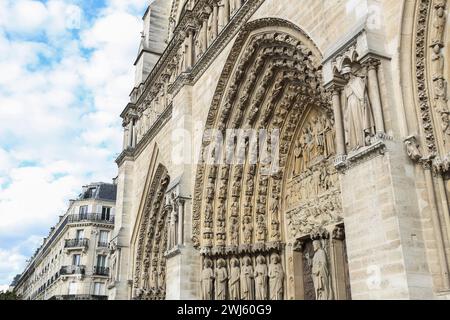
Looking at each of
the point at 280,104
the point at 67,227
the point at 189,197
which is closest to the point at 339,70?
the point at 280,104

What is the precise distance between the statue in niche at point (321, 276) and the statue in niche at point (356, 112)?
3211mm

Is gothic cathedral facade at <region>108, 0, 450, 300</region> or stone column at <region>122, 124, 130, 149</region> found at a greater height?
stone column at <region>122, 124, 130, 149</region>

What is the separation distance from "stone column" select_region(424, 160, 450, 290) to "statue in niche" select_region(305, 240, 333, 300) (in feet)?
11.6

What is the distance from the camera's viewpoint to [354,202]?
19.2 ft

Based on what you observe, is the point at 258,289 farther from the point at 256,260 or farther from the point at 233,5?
the point at 233,5

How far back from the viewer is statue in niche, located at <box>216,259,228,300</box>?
33.9ft

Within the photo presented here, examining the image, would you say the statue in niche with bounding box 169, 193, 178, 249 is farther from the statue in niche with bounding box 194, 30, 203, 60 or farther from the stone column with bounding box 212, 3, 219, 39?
the stone column with bounding box 212, 3, 219, 39

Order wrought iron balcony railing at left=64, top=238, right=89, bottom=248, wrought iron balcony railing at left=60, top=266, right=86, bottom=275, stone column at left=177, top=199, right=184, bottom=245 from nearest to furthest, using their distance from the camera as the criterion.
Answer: stone column at left=177, top=199, right=184, bottom=245 → wrought iron balcony railing at left=60, top=266, right=86, bottom=275 → wrought iron balcony railing at left=64, top=238, right=89, bottom=248

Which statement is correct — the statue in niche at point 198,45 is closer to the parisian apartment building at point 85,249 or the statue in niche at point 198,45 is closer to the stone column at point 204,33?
the stone column at point 204,33

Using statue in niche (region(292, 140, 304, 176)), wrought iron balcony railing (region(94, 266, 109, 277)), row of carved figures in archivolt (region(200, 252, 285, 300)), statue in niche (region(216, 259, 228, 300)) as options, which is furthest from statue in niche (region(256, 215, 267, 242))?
wrought iron balcony railing (region(94, 266, 109, 277))

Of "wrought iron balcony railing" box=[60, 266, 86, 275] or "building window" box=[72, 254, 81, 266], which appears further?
"building window" box=[72, 254, 81, 266]

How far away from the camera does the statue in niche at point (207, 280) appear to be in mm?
10391

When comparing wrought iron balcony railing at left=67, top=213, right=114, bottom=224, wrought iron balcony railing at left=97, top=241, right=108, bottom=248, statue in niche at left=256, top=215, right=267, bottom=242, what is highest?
wrought iron balcony railing at left=67, top=213, right=114, bottom=224

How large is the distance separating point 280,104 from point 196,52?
142 inches
